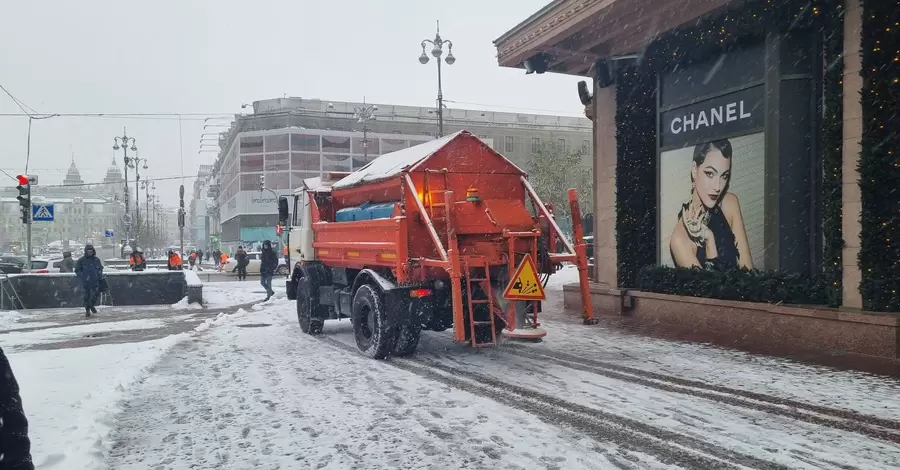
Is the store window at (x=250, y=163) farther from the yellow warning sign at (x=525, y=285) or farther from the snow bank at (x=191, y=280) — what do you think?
the yellow warning sign at (x=525, y=285)

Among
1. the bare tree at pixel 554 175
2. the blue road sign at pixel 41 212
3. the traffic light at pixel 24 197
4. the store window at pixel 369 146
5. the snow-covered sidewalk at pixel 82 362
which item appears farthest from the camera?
the store window at pixel 369 146

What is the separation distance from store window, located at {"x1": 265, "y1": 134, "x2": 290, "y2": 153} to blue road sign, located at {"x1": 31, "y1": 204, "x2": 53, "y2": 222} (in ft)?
157

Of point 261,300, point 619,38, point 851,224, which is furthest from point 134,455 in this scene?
point 261,300

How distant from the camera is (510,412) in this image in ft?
19.1

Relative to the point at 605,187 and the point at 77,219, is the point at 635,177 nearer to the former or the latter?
the point at 605,187

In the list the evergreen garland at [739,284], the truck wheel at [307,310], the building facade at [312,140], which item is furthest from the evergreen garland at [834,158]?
the building facade at [312,140]

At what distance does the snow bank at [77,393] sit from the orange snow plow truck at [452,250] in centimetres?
318

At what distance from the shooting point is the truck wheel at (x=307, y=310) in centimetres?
1127

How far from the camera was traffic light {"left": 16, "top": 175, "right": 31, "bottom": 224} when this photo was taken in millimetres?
17000

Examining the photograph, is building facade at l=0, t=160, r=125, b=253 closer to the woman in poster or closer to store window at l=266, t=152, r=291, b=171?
store window at l=266, t=152, r=291, b=171

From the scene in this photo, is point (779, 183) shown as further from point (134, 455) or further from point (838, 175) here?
point (134, 455)

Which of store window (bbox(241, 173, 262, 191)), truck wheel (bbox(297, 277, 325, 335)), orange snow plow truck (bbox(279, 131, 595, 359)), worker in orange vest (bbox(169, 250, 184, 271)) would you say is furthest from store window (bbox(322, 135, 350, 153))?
orange snow plow truck (bbox(279, 131, 595, 359))

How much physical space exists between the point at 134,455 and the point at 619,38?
11241mm

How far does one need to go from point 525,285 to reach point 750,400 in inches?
110
